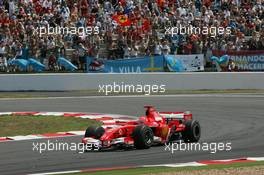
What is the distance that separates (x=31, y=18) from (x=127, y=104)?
9238mm

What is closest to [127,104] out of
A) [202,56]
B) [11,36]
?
[202,56]

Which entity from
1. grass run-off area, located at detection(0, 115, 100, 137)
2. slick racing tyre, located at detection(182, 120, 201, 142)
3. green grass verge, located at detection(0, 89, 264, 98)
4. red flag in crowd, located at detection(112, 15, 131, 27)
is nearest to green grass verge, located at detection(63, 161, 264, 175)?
slick racing tyre, located at detection(182, 120, 201, 142)

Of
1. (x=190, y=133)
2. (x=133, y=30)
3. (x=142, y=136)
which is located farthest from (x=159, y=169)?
(x=133, y=30)

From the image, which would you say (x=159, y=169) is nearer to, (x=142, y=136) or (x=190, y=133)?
(x=142, y=136)

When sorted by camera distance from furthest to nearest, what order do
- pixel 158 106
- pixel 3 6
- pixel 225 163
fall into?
pixel 3 6, pixel 158 106, pixel 225 163

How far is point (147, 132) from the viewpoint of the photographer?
13.2 m

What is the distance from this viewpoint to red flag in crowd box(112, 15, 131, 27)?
30.7 metres

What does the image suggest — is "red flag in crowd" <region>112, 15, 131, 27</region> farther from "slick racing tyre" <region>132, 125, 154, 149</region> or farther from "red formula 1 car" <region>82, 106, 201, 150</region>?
"slick racing tyre" <region>132, 125, 154, 149</region>

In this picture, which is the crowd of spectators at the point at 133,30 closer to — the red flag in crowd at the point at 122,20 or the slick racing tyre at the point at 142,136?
the red flag in crowd at the point at 122,20

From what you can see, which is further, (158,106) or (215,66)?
(215,66)

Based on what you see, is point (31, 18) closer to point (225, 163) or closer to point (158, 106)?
point (158, 106)

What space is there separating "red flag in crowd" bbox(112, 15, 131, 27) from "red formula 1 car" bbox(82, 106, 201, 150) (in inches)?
648

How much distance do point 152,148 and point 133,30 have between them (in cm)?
1706

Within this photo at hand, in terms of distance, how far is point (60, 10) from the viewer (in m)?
31.8
